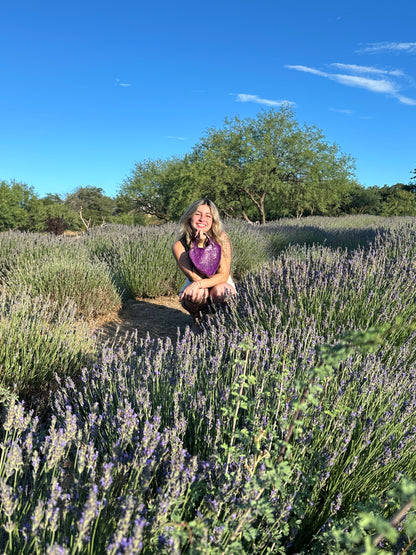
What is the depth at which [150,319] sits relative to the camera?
16.6 feet

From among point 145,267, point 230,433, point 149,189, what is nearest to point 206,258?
point 145,267

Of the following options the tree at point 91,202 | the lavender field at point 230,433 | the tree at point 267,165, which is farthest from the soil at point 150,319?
the tree at point 91,202

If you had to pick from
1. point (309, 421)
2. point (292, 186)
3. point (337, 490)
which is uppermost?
point (292, 186)

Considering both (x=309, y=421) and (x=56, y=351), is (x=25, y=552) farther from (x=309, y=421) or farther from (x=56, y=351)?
(x=56, y=351)

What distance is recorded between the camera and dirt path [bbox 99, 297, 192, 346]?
4.49m

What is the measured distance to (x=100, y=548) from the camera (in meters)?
1.06

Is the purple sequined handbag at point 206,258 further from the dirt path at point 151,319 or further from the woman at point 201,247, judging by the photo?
the dirt path at point 151,319

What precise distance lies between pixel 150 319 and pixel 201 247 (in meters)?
1.44

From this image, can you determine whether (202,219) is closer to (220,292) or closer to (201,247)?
(201,247)

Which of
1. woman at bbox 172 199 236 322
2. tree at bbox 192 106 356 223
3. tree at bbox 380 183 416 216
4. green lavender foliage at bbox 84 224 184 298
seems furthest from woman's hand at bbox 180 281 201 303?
tree at bbox 380 183 416 216

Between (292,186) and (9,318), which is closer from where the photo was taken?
(9,318)

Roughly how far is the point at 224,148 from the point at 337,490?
77.2ft

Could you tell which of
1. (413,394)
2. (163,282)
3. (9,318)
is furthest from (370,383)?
(163,282)

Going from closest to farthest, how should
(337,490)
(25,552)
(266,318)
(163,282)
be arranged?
(25,552), (337,490), (266,318), (163,282)
